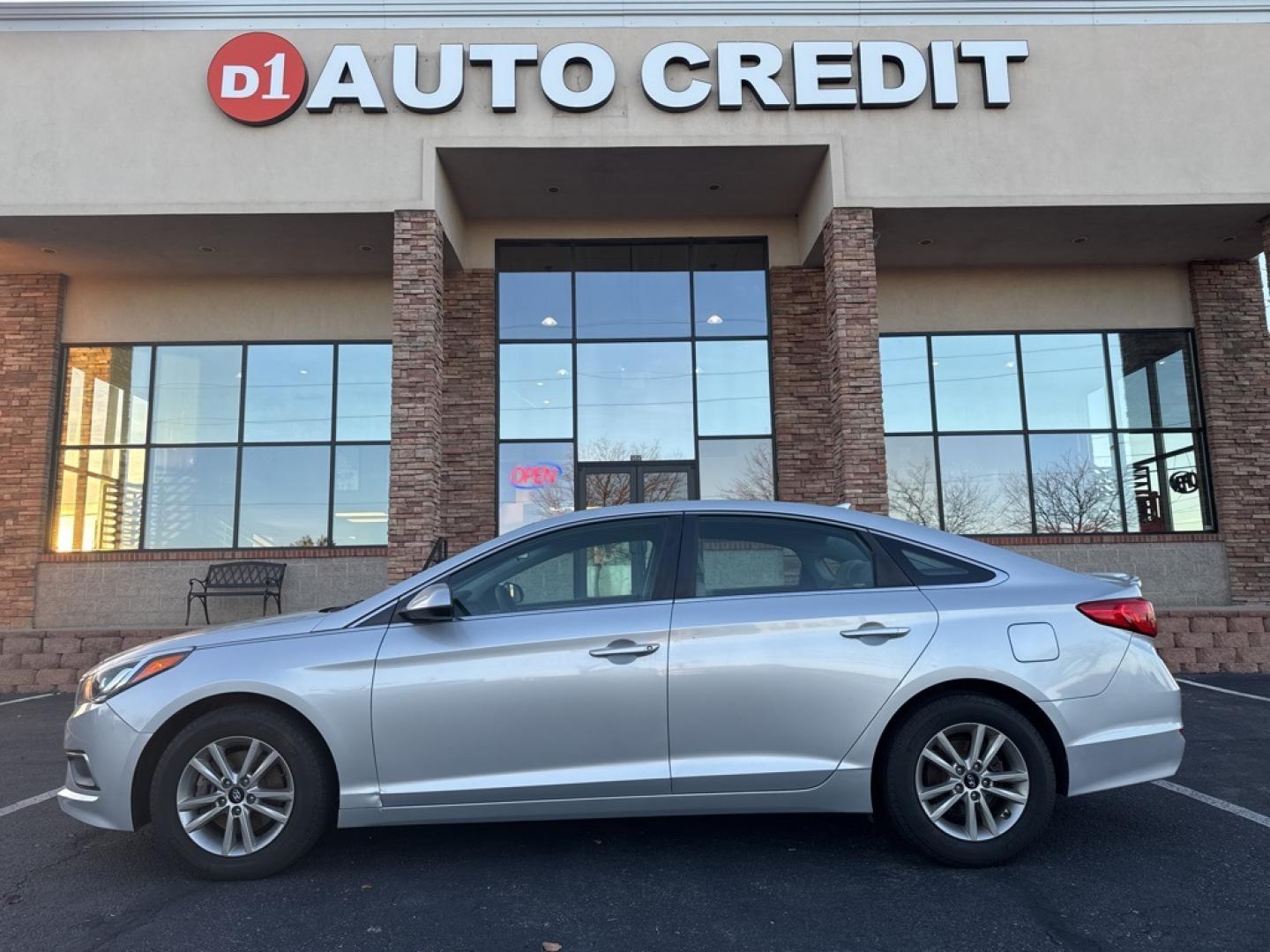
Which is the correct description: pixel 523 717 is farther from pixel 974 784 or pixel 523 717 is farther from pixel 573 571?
pixel 974 784

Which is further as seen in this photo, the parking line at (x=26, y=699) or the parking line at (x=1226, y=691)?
the parking line at (x=26, y=699)

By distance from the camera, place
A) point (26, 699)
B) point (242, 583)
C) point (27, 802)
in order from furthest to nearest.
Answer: point (242, 583)
point (26, 699)
point (27, 802)

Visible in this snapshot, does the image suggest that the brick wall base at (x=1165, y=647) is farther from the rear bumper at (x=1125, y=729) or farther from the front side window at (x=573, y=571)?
the front side window at (x=573, y=571)

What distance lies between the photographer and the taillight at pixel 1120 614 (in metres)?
3.61

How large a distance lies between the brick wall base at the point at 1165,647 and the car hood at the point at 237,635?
21.4 ft

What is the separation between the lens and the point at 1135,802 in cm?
443

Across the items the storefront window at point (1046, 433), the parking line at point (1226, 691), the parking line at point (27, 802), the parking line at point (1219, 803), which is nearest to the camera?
the parking line at point (1219, 803)

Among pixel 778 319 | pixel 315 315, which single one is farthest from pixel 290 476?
pixel 778 319

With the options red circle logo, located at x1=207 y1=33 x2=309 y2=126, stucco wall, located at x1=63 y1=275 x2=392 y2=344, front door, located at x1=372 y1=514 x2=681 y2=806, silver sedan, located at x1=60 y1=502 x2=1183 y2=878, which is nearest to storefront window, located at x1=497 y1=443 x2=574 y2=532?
stucco wall, located at x1=63 y1=275 x2=392 y2=344

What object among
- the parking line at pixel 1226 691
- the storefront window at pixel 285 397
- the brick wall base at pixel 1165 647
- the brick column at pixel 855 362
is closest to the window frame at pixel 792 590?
the parking line at pixel 1226 691

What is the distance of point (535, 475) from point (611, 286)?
10.6 feet

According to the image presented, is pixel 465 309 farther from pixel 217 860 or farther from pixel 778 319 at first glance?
pixel 217 860

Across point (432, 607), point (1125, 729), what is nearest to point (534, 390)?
point (432, 607)

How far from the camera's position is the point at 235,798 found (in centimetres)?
349
